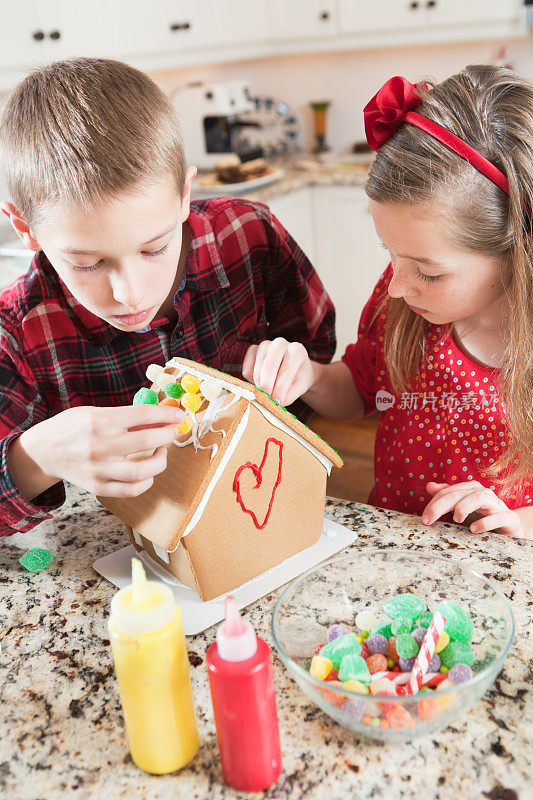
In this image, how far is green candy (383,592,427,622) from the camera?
2.62ft

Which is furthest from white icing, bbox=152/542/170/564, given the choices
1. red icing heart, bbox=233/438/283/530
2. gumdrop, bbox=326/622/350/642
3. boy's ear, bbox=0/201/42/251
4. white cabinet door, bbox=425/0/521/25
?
white cabinet door, bbox=425/0/521/25

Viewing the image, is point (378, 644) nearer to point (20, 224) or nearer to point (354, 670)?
point (354, 670)

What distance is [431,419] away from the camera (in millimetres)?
1288

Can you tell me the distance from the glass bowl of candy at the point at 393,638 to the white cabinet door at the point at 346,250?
2419mm

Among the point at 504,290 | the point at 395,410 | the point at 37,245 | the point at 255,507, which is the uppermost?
the point at 37,245

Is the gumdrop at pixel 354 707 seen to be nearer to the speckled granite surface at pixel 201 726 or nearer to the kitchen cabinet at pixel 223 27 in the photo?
the speckled granite surface at pixel 201 726

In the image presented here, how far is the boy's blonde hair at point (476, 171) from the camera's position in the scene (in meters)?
1.00

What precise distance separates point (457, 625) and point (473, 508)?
27cm

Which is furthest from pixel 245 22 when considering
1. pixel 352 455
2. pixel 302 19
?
pixel 352 455

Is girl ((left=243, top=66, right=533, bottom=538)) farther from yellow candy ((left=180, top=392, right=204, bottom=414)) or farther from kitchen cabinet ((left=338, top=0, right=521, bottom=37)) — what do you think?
kitchen cabinet ((left=338, top=0, right=521, bottom=37))

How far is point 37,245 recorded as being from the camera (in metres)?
1.05

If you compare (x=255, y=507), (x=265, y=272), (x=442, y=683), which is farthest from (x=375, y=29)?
(x=442, y=683)

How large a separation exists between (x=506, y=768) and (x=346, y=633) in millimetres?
204

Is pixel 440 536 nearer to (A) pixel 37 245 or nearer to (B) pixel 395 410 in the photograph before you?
→ (B) pixel 395 410
